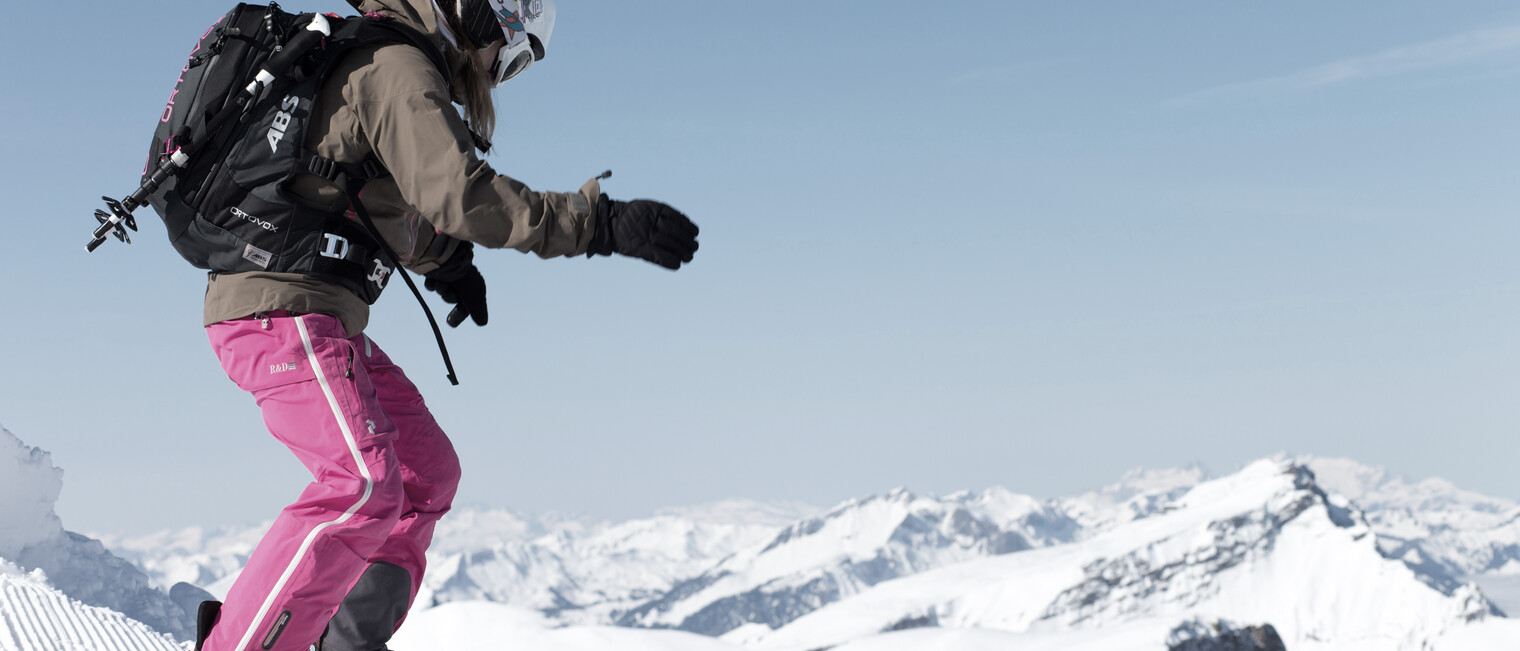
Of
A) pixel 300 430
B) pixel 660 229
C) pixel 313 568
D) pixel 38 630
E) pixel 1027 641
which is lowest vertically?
pixel 38 630

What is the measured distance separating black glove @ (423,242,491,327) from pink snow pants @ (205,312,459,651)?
1072 mm

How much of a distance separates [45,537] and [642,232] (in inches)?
822

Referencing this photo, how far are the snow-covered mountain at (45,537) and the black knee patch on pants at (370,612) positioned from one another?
13.9 metres

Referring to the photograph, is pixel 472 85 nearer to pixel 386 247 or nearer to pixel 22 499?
pixel 386 247

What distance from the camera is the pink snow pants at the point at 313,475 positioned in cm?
450

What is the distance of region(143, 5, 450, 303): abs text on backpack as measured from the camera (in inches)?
173

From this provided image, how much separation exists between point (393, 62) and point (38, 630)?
233 inches

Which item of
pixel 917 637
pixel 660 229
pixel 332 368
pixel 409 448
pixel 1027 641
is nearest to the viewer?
pixel 660 229

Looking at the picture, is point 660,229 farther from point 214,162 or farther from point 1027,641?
point 1027,641

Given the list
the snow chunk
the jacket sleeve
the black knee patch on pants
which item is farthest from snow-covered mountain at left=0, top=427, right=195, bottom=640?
the jacket sleeve

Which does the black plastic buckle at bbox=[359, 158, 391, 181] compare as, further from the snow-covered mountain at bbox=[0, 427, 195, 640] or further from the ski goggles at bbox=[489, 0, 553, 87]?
the snow-covered mountain at bbox=[0, 427, 195, 640]

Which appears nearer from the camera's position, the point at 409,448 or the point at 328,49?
the point at 328,49

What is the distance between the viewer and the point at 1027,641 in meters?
119

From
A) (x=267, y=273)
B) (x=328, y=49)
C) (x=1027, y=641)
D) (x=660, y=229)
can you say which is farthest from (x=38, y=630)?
(x=1027, y=641)
